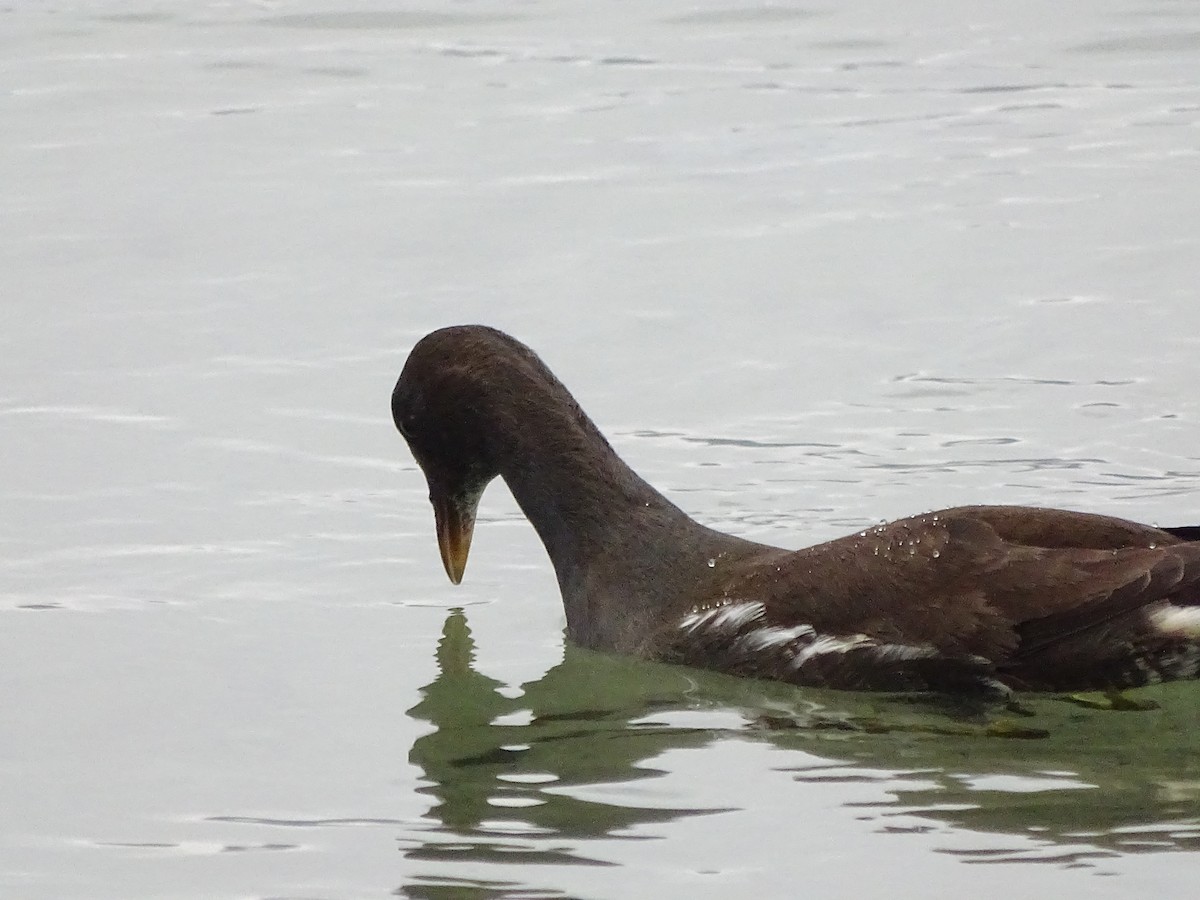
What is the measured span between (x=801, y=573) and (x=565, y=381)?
11.3 feet

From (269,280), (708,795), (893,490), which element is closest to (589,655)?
(708,795)

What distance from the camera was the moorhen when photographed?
266 inches

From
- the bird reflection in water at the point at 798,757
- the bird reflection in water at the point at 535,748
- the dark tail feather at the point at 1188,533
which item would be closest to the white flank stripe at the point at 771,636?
the bird reflection in water at the point at 798,757

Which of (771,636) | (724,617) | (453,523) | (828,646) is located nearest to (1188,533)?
(828,646)

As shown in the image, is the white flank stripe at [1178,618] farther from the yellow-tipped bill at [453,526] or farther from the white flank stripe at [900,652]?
the yellow-tipped bill at [453,526]

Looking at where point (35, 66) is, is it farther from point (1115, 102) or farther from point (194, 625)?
point (194, 625)

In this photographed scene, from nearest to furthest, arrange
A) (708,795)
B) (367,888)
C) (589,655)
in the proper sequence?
(367,888), (708,795), (589,655)

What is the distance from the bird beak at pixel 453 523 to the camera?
809 cm

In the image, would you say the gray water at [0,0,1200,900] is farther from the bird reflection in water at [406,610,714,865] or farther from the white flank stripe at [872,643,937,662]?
the white flank stripe at [872,643,937,662]

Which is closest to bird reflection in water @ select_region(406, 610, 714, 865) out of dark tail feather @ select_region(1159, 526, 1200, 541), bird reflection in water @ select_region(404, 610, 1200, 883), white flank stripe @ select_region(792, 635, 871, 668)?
bird reflection in water @ select_region(404, 610, 1200, 883)

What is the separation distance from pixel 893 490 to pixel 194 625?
276 cm

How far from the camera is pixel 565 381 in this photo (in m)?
10.4

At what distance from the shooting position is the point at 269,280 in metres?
12.1

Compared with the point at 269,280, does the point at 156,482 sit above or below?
below
